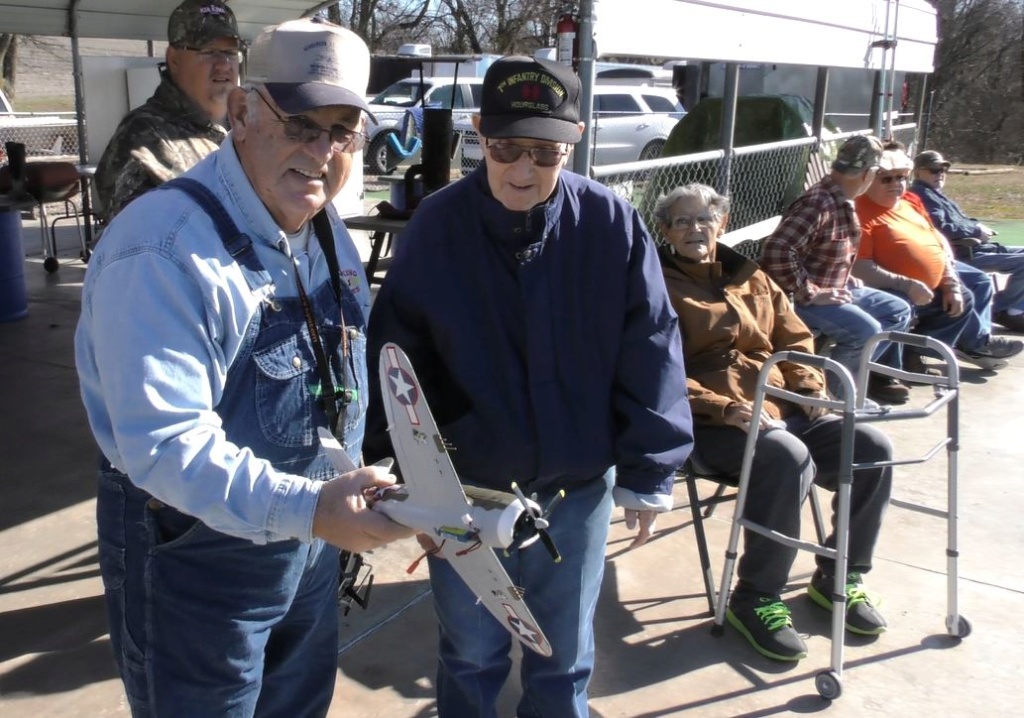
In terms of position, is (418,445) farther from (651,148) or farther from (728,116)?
(651,148)

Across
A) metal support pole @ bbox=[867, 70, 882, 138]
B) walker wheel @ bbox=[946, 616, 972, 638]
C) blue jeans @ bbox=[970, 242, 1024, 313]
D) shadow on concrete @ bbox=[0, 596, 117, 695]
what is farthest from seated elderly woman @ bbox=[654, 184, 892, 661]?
metal support pole @ bbox=[867, 70, 882, 138]

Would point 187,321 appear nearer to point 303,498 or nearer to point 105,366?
point 105,366

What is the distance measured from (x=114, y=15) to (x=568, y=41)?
434 centimetres

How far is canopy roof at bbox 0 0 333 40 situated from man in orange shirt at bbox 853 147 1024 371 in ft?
13.0

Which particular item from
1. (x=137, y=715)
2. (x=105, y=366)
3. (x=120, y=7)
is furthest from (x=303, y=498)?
(x=120, y=7)

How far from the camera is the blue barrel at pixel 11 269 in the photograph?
6508 mm

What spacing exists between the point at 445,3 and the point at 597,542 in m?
26.5

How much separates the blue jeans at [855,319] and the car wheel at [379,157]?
10.7 m

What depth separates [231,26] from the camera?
3.12 metres

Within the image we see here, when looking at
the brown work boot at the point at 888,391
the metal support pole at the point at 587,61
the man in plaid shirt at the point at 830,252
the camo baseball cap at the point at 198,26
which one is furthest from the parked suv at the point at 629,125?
the camo baseball cap at the point at 198,26

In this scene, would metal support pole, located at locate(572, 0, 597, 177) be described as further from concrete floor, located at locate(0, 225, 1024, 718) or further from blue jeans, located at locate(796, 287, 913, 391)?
blue jeans, located at locate(796, 287, 913, 391)

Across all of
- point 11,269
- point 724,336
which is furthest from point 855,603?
point 11,269

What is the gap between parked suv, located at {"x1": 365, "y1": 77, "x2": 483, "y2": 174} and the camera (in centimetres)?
1534

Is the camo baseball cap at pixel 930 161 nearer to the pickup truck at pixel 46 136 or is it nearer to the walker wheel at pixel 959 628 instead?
the walker wheel at pixel 959 628
